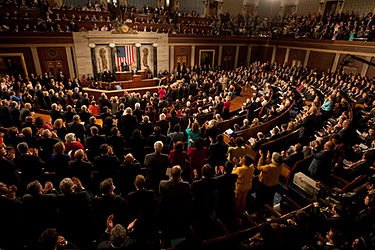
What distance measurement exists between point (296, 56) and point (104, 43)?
661 inches

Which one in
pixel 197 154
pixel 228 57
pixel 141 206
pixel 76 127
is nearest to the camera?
pixel 141 206

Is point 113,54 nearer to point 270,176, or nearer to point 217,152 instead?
point 217,152

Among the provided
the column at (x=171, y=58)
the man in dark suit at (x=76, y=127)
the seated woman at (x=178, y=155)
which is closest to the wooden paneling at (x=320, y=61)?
the column at (x=171, y=58)

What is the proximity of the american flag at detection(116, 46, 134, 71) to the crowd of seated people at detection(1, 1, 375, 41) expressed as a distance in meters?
1.59

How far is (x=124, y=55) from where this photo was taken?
1684cm

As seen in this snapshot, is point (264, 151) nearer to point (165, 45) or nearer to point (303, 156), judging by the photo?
point (303, 156)

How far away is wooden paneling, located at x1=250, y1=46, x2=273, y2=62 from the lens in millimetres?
22359

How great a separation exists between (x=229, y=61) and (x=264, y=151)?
60.8ft

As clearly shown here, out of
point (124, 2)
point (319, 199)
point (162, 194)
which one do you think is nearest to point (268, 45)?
point (124, 2)

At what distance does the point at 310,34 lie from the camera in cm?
1802

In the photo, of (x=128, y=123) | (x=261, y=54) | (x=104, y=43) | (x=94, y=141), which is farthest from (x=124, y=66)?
(x=261, y=54)

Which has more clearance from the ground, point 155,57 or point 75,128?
point 155,57

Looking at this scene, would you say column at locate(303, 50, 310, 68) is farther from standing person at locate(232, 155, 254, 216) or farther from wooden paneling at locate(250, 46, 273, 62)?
standing person at locate(232, 155, 254, 216)

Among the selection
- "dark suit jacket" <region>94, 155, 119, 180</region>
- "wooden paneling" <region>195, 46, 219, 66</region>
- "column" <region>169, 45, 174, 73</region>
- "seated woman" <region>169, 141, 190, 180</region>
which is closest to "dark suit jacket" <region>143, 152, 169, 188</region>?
"seated woman" <region>169, 141, 190, 180</region>
